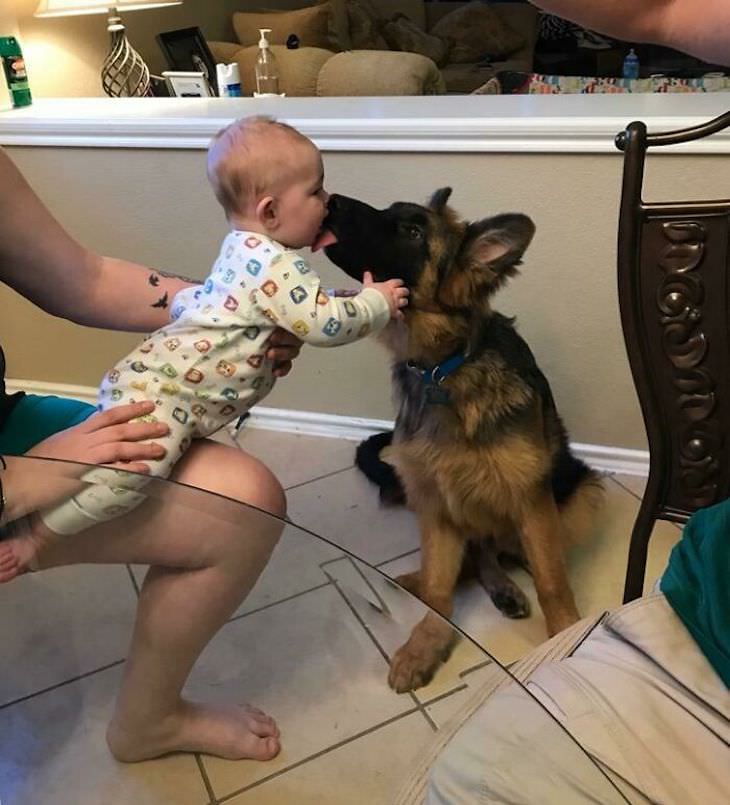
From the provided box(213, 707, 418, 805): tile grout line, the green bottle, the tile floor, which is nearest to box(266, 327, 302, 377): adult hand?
the tile floor

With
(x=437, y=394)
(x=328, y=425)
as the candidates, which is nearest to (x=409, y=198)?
(x=437, y=394)

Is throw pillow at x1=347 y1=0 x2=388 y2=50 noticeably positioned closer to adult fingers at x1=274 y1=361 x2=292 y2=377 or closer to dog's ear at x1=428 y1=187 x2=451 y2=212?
dog's ear at x1=428 y1=187 x2=451 y2=212

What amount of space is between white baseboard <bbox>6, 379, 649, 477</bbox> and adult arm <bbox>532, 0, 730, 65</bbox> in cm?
126

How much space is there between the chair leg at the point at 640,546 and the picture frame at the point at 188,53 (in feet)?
6.95

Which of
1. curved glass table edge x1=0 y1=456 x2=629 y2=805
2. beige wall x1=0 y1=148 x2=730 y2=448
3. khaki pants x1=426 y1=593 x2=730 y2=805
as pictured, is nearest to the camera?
khaki pants x1=426 y1=593 x2=730 y2=805

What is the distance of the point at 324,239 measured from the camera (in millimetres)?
1355

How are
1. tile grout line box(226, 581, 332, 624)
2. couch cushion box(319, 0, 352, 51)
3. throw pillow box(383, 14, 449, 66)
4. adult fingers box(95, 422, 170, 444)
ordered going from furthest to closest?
throw pillow box(383, 14, 449, 66) < couch cushion box(319, 0, 352, 51) < adult fingers box(95, 422, 170, 444) < tile grout line box(226, 581, 332, 624)

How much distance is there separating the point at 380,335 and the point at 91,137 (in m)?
1.05

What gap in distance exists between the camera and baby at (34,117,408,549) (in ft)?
3.96

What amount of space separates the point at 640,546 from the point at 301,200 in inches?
27.3

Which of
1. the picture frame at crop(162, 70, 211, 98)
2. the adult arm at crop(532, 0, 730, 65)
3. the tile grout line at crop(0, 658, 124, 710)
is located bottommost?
the tile grout line at crop(0, 658, 124, 710)

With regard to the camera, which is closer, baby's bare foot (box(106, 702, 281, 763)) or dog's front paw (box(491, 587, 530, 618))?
baby's bare foot (box(106, 702, 281, 763))

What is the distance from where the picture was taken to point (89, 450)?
3.57ft

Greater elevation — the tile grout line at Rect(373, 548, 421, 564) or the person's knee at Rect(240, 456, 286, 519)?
the person's knee at Rect(240, 456, 286, 519)
